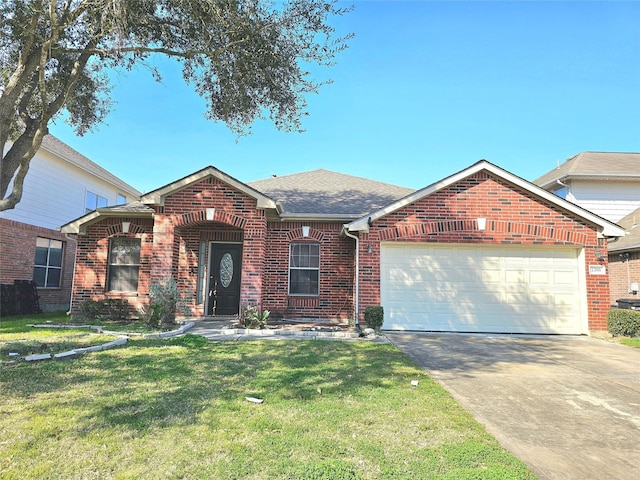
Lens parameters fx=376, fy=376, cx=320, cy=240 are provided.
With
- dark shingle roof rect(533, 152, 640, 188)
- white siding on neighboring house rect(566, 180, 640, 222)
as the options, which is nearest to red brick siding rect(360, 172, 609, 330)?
dark shingle roof rect(533, 152, 640, 188)

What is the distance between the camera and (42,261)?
604 inches

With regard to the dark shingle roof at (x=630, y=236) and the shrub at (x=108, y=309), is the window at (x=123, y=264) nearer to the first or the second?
the shrub at (x=108, y=309)

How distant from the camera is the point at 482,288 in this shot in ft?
33.7

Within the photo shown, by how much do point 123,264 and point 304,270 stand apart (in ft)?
19.1

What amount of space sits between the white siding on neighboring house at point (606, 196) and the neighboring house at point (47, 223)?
2262 centimetres

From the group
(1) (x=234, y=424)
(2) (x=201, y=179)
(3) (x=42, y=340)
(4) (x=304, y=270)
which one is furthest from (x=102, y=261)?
(1) (x=234, y=424)

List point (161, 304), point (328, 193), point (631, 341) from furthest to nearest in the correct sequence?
1. point (328, 193)
2. point (161, 304)
3. point (631, 341)

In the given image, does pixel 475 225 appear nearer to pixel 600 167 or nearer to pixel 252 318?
pixel 252 318

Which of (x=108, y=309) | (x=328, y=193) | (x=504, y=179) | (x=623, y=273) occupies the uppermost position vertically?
(x=328, y=193)

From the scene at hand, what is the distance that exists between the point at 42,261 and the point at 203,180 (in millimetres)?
9729

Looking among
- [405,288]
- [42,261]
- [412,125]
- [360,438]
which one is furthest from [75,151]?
[360,438]

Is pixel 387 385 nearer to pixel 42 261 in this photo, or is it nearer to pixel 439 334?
pixel 439 334

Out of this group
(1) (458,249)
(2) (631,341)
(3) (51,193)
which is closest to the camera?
(2) (631,341)

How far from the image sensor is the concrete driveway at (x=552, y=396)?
10.5 feet
